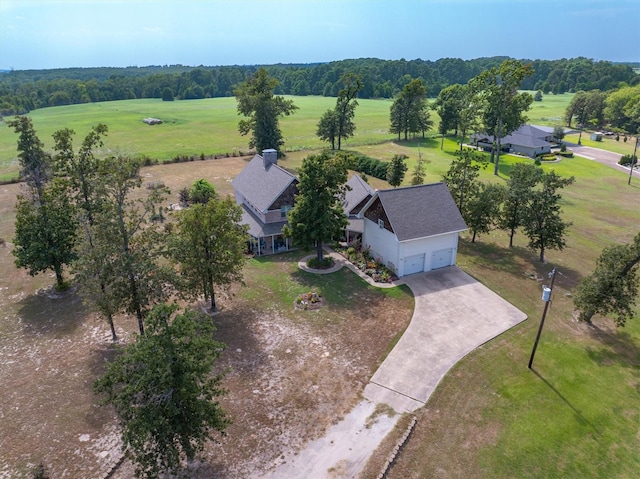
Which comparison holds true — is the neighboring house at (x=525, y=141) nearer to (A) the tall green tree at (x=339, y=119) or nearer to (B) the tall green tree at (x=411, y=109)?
(B) the tall green tree at (x=411, y=109)

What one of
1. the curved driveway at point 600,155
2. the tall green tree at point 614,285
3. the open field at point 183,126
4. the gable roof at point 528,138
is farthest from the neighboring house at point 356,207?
the curved driveway at point 600,155

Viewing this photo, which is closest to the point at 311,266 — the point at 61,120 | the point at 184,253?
the point at 184,253

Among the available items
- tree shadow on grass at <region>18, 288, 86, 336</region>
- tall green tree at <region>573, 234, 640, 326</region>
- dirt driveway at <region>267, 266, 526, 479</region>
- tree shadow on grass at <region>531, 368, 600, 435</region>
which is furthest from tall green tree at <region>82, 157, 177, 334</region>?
tall green tree at <region>573, 234, 640, 326</region>

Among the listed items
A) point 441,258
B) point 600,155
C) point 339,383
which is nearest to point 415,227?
point 441,258

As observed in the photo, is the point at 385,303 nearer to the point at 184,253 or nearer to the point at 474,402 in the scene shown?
the point at 474,402

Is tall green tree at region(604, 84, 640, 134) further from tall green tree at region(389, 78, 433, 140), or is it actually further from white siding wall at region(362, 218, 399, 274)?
white siding wall at region(362, 218, 399, 274)

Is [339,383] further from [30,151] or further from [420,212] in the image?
[30,151]
